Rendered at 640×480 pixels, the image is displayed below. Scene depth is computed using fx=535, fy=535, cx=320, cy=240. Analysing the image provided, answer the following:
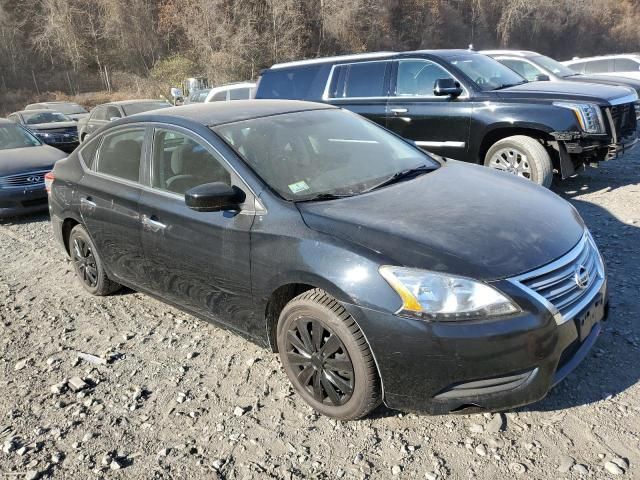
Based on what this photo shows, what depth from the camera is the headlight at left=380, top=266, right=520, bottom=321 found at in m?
2.38

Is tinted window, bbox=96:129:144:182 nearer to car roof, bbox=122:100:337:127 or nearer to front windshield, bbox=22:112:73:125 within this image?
car roof, bbox=122:100:337:127

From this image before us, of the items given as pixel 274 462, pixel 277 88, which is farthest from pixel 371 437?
pixel 277 88

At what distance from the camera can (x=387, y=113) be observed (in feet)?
23.8

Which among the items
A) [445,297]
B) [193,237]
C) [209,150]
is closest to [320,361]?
[445,297]

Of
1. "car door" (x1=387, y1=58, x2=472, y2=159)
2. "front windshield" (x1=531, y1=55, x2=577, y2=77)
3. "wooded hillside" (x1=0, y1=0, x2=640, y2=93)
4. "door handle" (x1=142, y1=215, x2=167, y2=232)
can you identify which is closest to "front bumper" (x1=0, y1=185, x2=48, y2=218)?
"door handle" (x1=142, y1=215, x2=167, y2=232)

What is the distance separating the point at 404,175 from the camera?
11.6 feet

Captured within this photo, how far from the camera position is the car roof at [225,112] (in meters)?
3.65

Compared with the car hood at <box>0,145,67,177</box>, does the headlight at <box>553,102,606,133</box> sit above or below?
above

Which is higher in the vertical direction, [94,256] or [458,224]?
[458,224]

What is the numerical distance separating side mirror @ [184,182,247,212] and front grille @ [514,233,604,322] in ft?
5.21

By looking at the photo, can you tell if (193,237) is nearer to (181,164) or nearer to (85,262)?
(181,164)

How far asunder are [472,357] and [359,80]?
585 centimetres

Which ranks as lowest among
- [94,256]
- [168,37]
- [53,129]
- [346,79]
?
[168,37]

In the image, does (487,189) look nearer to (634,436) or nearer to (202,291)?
(634,436)
